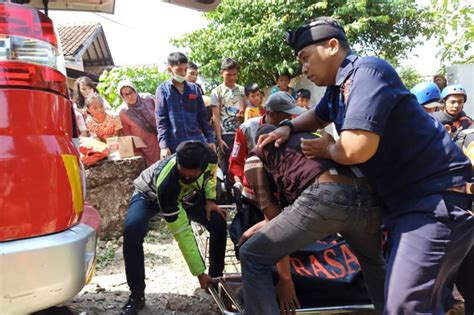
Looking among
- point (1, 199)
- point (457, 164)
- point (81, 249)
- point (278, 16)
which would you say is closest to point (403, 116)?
point (457, 164)

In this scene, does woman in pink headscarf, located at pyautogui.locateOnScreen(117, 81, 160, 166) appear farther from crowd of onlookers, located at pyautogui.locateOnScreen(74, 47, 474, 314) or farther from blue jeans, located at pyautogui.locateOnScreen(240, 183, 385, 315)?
blue jeans, located at pyautogui.locateOnScreen(240, 183, 385, 315)

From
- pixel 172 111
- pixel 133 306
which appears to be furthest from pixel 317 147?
pixel 172 111

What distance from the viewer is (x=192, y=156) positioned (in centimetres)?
281

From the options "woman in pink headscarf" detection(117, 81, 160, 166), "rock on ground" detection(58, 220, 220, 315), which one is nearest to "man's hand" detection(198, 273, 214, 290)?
"rock on ground" detection(58, 220, 220, 315)

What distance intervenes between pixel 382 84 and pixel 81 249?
1.35 meters

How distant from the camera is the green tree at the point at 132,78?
8125 mm

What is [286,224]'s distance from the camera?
205cm

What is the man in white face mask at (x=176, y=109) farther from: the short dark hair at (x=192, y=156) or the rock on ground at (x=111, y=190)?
the short dark hair at (x=192, y=156)

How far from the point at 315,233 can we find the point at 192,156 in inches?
42.6

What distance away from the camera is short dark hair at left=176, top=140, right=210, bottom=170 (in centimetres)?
280

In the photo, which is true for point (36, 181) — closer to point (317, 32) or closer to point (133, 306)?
point (317, 32)

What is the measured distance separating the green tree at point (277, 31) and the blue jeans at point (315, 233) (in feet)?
25.7

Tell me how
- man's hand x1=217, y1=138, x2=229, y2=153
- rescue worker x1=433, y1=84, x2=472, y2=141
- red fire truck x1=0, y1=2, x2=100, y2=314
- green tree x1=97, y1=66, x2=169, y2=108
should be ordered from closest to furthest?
1. red fire truck x1=0, y1=2, x2=100, y2=314
2. rescue worker x1=433, y1=84, x2=472, y2=141
3. man's hand x1=217, y1=138, x2=229, y2=153
4. green tree x1=97, y1=66, x2=169, y2=108

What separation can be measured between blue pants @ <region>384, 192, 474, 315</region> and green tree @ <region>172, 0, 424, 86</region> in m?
8.17
